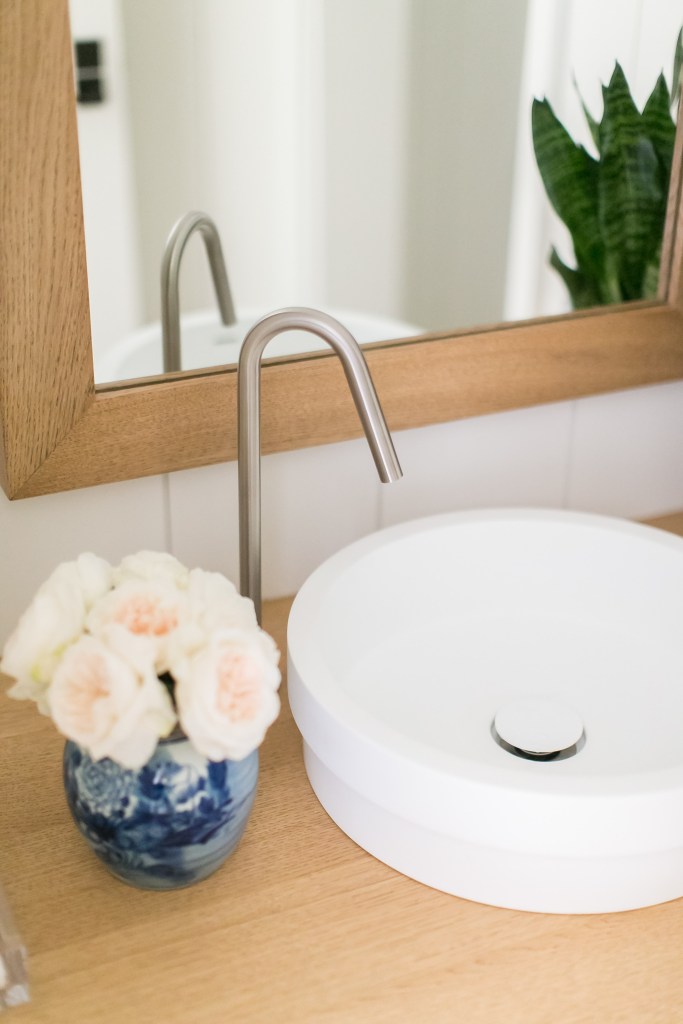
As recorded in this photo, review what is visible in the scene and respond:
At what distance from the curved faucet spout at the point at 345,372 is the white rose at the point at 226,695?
0.63 ft

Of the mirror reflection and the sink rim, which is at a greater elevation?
the mirror reflection

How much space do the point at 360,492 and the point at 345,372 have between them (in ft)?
1.01

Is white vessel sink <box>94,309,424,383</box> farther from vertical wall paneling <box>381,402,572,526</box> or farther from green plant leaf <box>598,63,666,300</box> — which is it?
green plant leaf <box>598,63,666,300</box>

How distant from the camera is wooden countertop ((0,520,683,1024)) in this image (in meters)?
0.63

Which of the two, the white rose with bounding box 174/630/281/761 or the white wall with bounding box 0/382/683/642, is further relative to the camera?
the white wall with bounding box 0/382/683/642

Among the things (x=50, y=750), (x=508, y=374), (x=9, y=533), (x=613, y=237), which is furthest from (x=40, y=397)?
(x=613, y=237)

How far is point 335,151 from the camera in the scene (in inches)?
37.0

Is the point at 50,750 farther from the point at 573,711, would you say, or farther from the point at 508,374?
the point at 508,374

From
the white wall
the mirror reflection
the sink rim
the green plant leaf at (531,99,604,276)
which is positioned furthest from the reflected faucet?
the green plant leaf at (531,99,604,276)

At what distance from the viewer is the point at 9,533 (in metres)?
0.91

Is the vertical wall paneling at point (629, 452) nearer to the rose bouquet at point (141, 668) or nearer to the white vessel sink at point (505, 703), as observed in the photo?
the white vessel sink at point (505, 703)

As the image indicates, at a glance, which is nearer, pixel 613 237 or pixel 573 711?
pixel 573 711

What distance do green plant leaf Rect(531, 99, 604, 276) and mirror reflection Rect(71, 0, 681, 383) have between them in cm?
1

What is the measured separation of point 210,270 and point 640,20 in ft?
1.61
